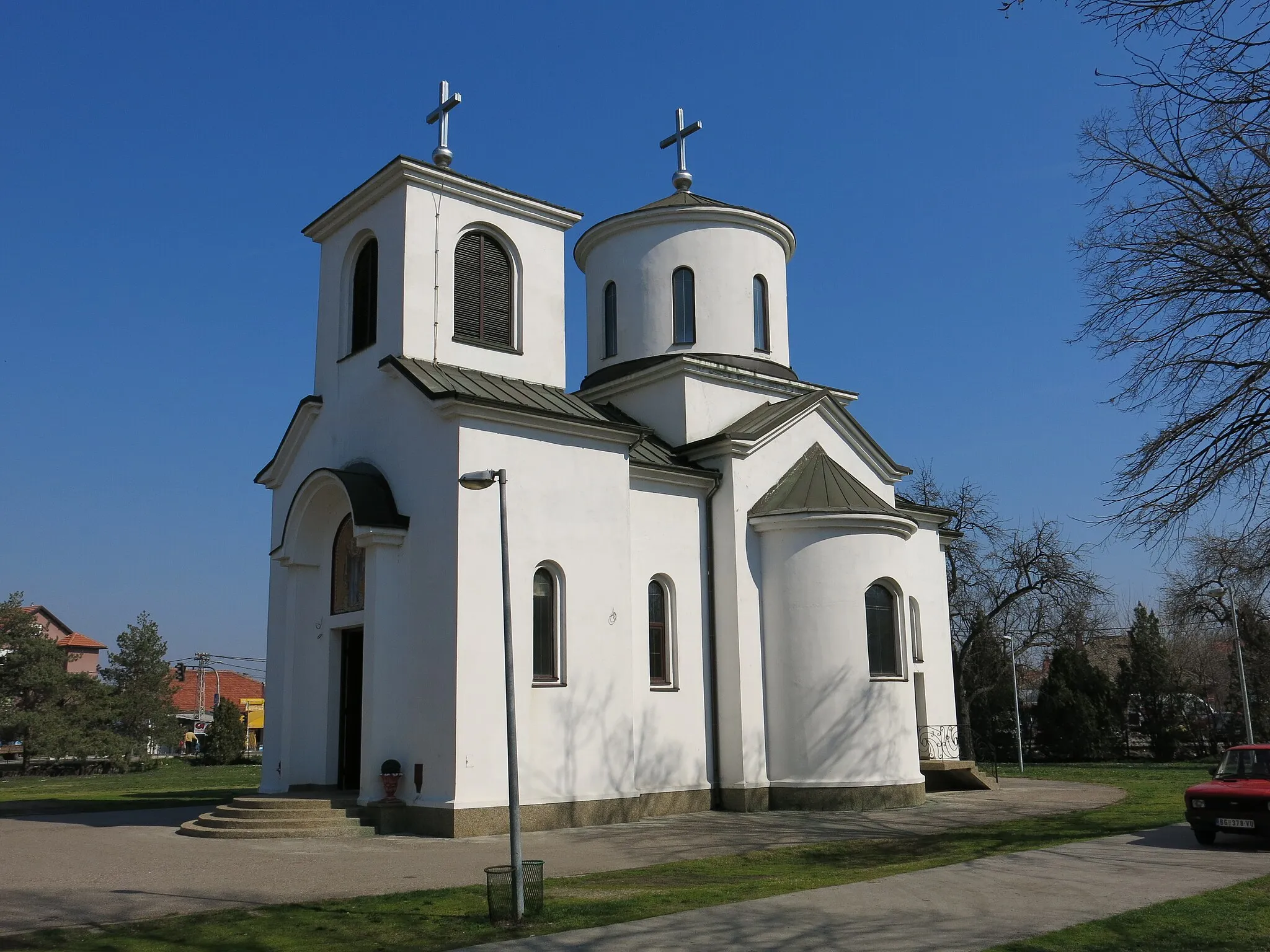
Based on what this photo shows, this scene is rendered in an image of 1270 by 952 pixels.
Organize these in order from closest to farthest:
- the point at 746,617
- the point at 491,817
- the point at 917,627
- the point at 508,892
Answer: the point at 508,892, the point at 491,817, the point at 746,617, the point at 917,627

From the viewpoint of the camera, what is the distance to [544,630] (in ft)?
55.3

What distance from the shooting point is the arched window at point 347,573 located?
18156 millimetres

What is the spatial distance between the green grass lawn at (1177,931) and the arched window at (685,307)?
51.7 feet

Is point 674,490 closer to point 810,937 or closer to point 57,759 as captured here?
point 810,937

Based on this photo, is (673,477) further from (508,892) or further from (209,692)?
(209,692)

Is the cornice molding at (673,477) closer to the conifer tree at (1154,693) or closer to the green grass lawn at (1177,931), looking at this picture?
the green grass lawn at (1177,931)

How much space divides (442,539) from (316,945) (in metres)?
8.10

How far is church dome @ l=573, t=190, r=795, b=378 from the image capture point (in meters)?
23.3

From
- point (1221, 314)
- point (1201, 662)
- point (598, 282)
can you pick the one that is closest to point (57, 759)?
point (598, 282)

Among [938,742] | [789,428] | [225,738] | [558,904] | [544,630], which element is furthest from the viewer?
[225,738]

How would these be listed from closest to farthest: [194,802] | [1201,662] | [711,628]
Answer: [711,628] → [194,802] → [1201,662]

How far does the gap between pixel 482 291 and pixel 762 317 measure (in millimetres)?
7575

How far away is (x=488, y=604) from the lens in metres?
15.9

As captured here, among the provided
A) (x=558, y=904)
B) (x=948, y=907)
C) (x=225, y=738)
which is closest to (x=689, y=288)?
(x=558, y=904)
